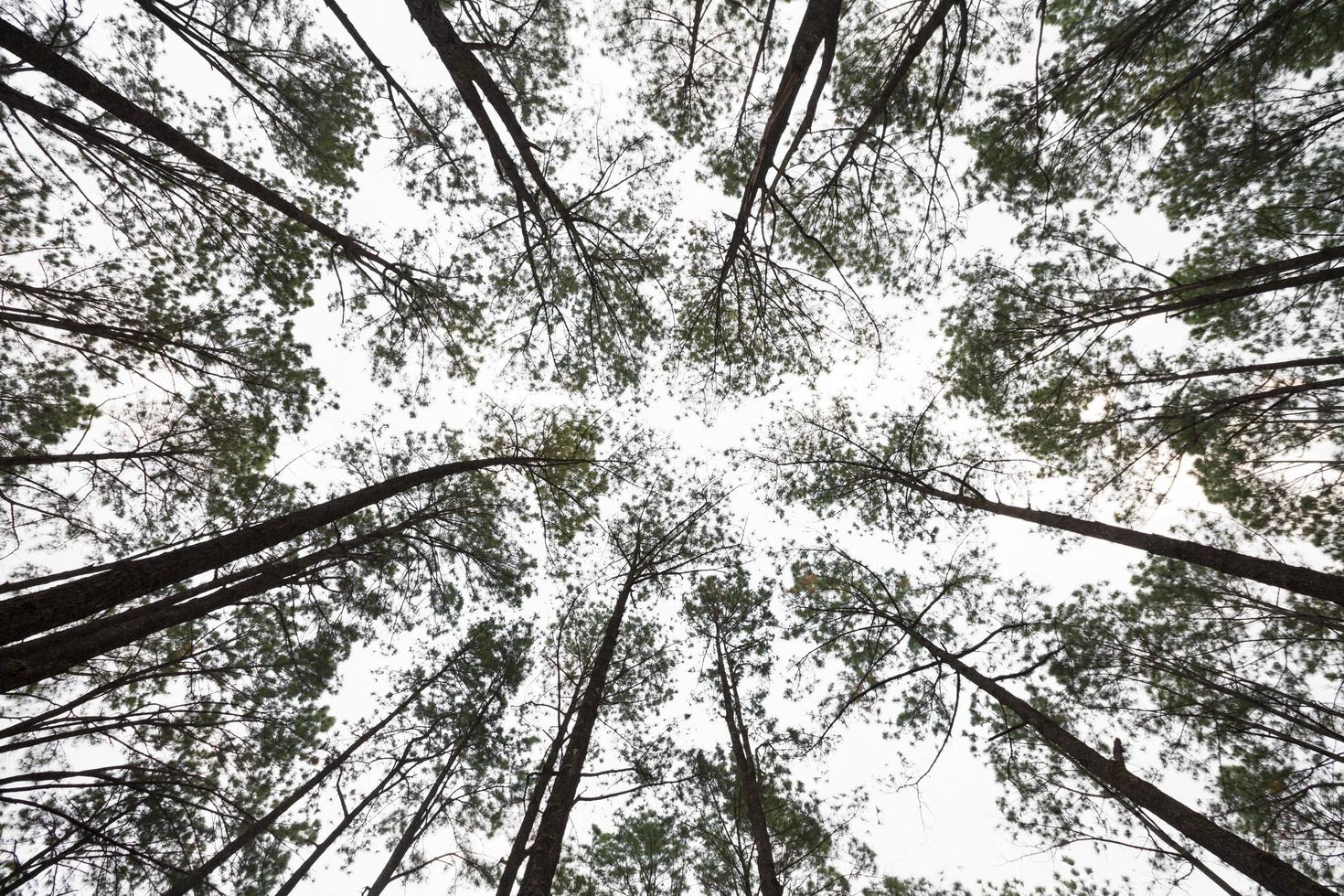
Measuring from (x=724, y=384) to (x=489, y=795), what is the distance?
895cm

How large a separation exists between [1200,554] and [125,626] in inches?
401

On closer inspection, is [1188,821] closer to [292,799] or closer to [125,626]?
[125,626]

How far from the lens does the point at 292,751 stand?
7852 mm

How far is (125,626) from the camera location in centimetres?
394

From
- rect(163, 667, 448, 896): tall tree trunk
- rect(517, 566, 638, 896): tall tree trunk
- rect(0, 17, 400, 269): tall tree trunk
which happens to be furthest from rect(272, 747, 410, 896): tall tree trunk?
rect(0, 17, 400, 269): tall tree trunk

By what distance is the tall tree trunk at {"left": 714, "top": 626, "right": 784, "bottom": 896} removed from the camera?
553 cm

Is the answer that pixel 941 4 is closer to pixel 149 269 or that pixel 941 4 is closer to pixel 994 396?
pixel 994 396

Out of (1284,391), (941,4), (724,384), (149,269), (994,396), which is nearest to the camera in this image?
(941,4)

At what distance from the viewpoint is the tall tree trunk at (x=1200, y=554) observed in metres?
4.26

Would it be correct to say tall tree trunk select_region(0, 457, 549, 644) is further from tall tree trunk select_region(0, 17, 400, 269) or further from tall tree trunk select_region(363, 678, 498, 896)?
tall tree trunk select_region(363, 678, 498, 896)

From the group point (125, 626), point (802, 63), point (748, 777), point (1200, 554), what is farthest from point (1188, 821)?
point (125, 626)

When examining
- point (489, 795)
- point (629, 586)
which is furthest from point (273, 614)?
point (629, 586)

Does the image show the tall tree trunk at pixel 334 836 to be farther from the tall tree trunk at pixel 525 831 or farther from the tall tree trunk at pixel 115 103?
the tall tree trunk at pixel 115 103

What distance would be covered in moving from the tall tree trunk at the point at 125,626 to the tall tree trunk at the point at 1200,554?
28.1ft
